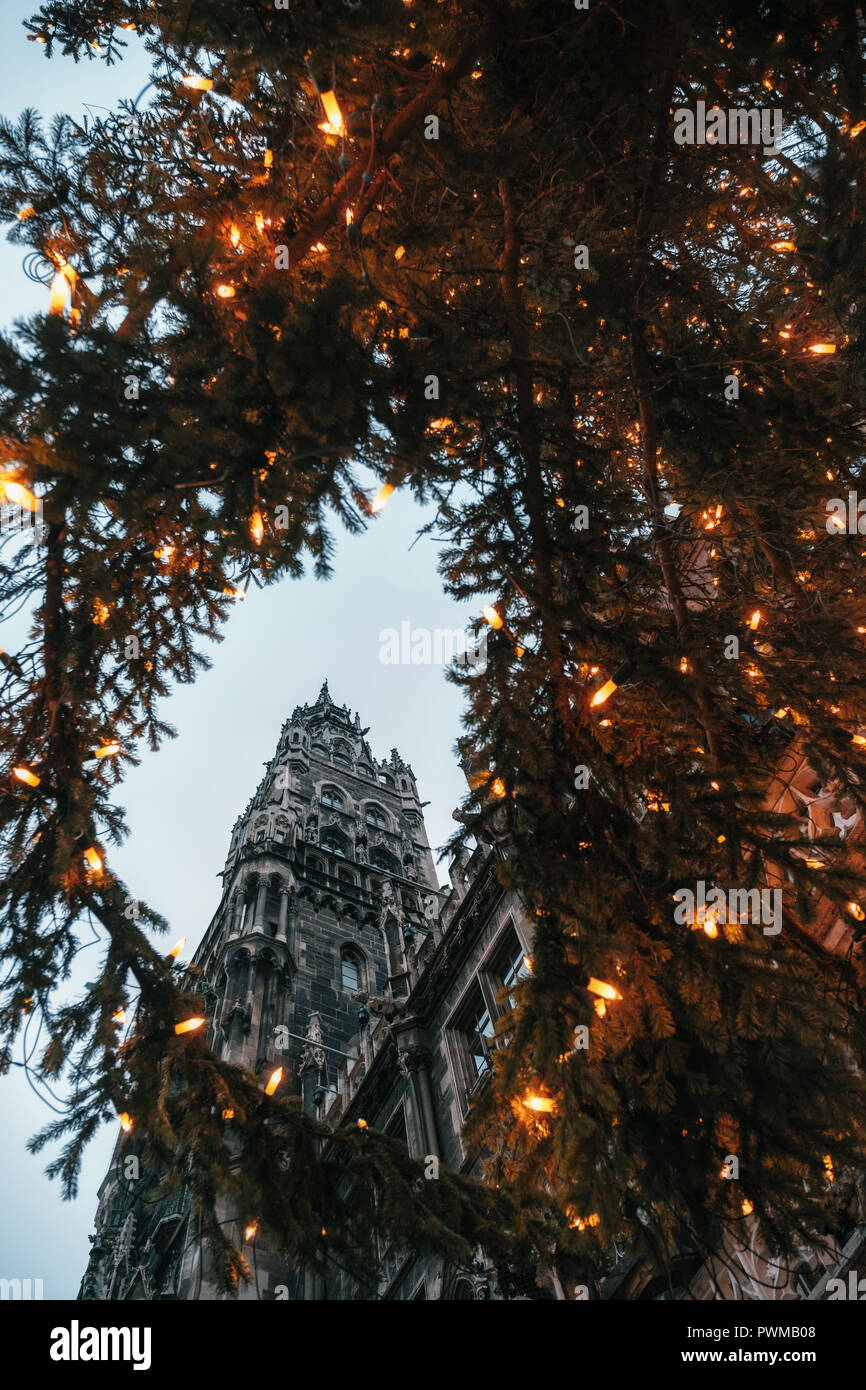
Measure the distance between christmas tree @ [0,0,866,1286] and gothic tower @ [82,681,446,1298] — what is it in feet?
43.2

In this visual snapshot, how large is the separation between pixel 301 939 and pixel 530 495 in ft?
91.2

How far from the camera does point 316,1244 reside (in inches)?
200

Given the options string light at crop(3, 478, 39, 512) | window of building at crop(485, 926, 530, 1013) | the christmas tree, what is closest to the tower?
window of building at crop(485, 926, 530, 1013)

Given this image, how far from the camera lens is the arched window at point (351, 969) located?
103ft

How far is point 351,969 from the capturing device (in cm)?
3216

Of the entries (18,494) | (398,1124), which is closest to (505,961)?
(398,1124)

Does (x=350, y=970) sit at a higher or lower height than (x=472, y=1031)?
higher

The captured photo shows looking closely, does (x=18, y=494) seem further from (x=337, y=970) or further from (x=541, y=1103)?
(x=337, y=970)

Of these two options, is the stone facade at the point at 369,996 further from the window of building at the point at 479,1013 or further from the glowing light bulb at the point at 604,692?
the glowing light bulb at the point at 604,692

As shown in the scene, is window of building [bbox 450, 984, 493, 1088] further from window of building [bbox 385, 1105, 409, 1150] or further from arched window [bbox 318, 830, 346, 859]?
arched window [bbox 318, 830, 346, 859]

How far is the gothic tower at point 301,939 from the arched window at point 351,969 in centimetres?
5
